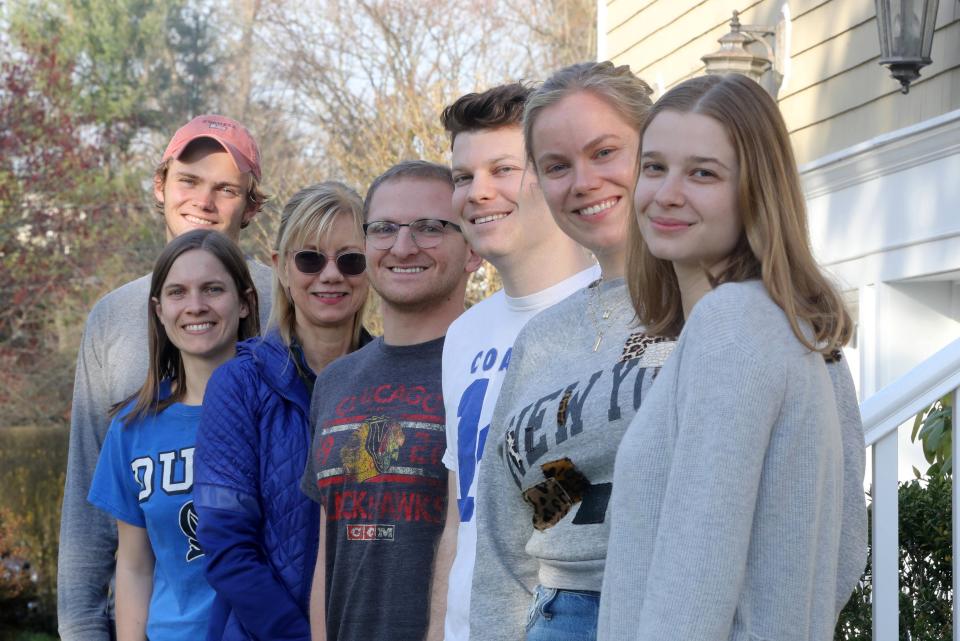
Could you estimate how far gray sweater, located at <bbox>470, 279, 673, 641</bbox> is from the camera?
94.6 inches

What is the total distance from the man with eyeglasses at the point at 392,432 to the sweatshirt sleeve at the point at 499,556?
1.87 ft

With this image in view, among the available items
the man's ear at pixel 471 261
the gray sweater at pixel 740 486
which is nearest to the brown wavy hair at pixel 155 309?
the man's ear at pixel 471 261

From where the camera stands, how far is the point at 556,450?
8.04 ft

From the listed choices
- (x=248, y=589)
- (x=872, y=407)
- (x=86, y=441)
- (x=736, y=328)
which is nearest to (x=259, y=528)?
(x=248, y=589)

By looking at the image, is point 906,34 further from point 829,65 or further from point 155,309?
point 155,309

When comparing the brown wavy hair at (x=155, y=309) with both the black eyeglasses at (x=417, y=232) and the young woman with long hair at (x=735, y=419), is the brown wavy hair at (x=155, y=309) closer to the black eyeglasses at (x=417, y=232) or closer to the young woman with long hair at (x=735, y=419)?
the black eyeglasses at (x=417, y=232)

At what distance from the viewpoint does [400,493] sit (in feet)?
10.8

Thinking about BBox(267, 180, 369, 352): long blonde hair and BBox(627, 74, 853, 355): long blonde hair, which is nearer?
BBox(627, 74, 853, 355): long blonde hair

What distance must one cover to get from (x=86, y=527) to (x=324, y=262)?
119 centimetres

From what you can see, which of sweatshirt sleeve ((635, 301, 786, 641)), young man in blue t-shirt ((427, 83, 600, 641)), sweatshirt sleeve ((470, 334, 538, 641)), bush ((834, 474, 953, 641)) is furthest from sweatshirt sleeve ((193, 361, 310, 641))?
sweatshirt sleeve ((635, 301, 786, 641))

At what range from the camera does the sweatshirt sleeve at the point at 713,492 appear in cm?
189

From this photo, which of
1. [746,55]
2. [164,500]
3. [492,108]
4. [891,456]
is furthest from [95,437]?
[746,55]

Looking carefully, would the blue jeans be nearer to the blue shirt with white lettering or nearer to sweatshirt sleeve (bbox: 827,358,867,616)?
sweatshirt sleeve (bbox: 827,358,867,616)

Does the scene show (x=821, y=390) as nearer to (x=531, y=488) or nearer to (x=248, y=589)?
(x=531, y=488)
